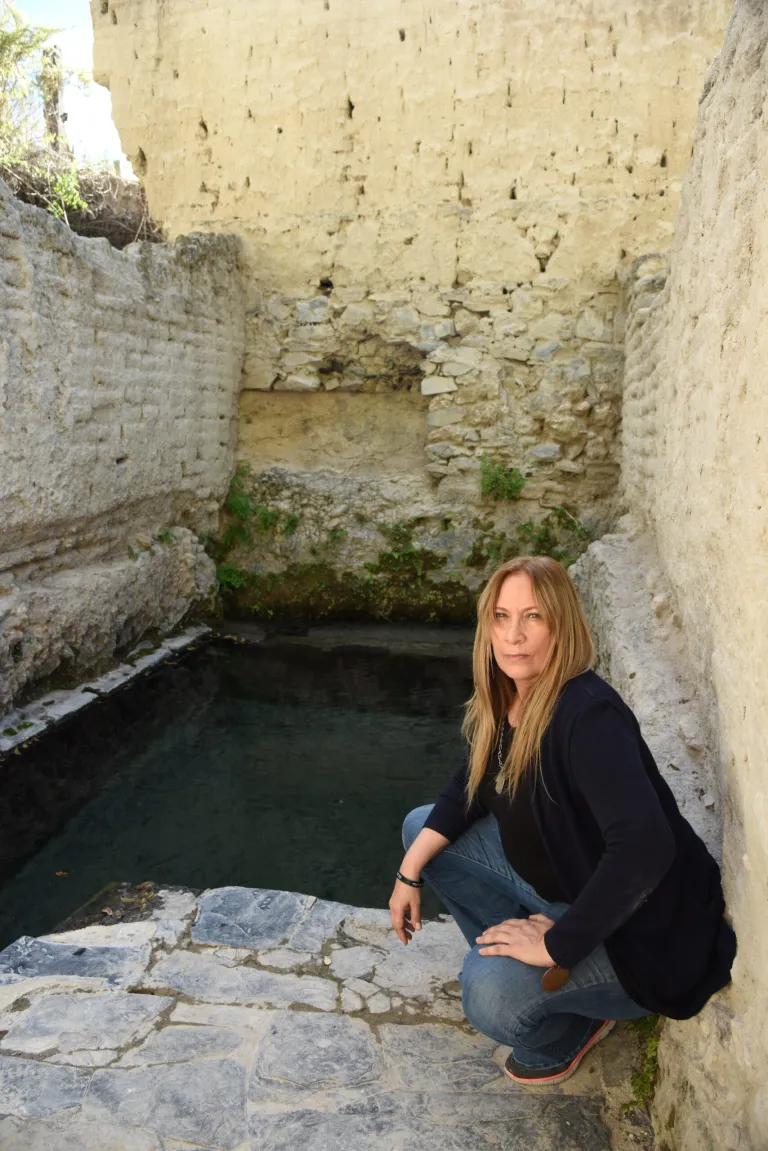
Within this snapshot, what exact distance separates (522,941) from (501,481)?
18.5ft

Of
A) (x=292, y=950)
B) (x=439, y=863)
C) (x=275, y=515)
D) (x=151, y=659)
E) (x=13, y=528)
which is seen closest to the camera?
(x=439, y=863)

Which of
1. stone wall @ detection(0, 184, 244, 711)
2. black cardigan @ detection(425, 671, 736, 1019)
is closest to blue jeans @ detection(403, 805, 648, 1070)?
black cardigan @ detection(425, 671, 736, 1019)

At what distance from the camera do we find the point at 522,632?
1.99 metres

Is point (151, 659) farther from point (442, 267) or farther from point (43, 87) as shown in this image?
point (43, 87)

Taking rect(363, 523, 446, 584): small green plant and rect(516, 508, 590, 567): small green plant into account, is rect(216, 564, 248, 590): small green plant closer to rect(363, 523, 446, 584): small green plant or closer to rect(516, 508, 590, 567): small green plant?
rect(363, 523, 446, 584): small green plant

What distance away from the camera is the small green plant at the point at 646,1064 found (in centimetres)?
→ 198

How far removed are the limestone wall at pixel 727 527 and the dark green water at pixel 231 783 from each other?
5.30ft

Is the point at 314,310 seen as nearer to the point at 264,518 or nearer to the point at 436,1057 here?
the point at 264,518

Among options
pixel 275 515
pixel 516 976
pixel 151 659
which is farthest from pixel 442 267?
pixel 516 976

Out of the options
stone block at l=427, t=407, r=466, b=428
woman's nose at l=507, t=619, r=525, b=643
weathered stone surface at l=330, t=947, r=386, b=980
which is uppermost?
stone block at l=427, t=407, r=466, b=428

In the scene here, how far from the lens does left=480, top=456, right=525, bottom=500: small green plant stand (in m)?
7.24

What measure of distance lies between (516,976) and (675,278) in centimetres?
341

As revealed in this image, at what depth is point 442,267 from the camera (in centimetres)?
712

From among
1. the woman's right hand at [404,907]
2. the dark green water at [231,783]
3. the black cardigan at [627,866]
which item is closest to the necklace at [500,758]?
the black cardigan at [627,866]
